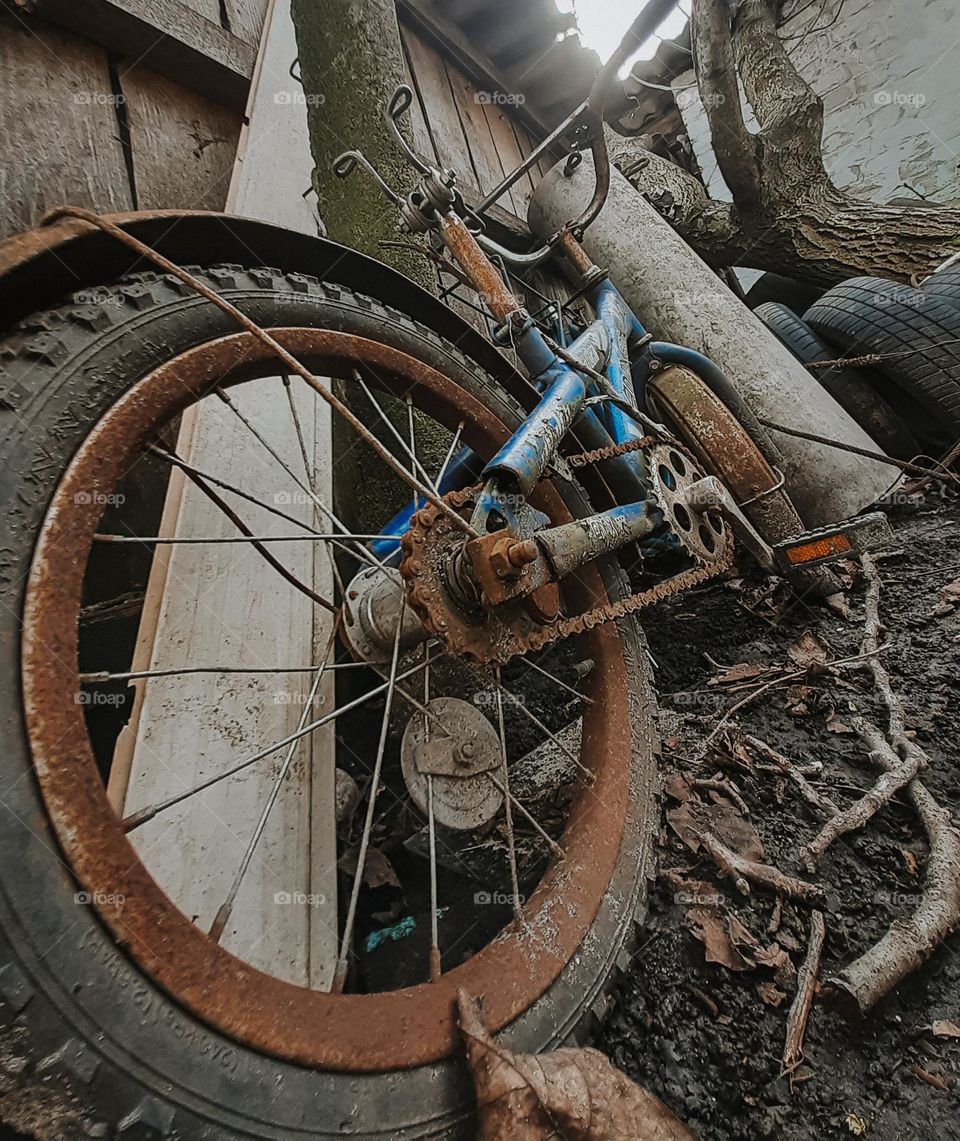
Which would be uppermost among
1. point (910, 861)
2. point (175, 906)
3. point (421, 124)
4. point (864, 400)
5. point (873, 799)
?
point (421, 124)

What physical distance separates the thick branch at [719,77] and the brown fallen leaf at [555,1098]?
4307 mm

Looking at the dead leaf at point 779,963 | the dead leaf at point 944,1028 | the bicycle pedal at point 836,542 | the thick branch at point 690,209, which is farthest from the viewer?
the thick branch at point 690,209

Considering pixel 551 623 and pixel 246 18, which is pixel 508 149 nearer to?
pixel 246 18

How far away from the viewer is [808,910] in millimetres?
979

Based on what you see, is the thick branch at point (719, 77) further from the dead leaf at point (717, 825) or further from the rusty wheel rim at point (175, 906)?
the dead leaf at point (717, 825)

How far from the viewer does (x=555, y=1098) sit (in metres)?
0.60

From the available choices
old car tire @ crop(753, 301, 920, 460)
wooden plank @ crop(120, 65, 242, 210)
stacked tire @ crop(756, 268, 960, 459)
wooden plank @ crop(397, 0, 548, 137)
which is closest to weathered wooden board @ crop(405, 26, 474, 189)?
wooden plank @ crop(397, 0, 548, 137)

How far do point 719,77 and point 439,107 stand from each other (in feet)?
6.06

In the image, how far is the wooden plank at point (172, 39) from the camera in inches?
63.8

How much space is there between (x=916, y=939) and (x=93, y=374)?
4.84ft

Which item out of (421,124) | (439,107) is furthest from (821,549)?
(439,107)

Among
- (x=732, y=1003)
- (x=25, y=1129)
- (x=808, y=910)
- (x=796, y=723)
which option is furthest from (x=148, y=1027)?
(x=796, y=723)

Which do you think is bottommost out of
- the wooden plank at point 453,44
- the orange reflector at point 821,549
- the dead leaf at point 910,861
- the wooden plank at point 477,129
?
the dead leaf at point 910,861

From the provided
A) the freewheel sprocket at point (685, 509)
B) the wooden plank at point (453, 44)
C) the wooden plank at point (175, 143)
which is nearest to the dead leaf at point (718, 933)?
the freewheel sprocket at point (685, 509)
